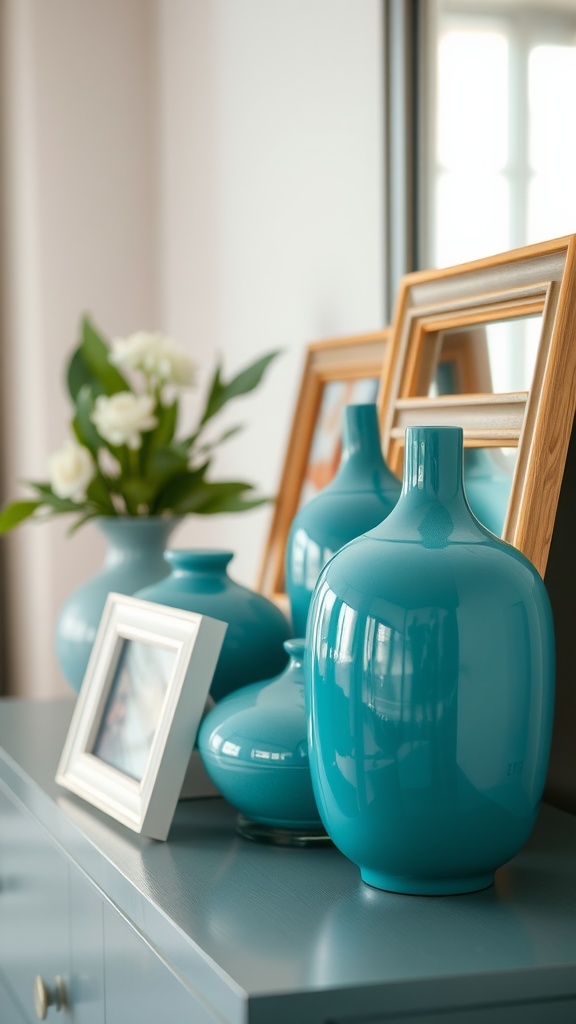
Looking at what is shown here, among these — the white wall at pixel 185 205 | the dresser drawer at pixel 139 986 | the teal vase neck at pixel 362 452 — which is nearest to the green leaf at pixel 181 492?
the white wall at pixel 185 205

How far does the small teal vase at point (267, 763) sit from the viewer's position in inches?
33.9

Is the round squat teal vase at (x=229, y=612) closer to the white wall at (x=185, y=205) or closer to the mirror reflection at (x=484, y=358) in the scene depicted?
the mirror reflection at (x=484, y=358)

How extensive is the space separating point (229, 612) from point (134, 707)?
0.12m

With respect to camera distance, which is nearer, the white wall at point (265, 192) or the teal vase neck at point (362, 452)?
the teal vase neck at point (362, 452)

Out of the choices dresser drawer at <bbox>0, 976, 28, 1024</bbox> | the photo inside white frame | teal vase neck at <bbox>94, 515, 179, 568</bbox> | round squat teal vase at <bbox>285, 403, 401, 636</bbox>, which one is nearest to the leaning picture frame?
the photo inside white frame

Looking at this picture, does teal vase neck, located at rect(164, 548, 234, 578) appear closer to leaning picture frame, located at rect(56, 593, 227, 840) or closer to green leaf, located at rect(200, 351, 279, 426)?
leaning picture frame, located at rect(56, 593, 227, 840)

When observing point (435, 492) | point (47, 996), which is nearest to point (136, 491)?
point (47, 996)

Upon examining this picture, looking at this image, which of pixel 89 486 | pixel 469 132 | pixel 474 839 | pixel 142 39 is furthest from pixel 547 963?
pixel 142 39

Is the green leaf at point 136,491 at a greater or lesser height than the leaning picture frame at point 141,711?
greater

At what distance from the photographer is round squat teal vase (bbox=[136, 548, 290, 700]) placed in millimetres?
1053

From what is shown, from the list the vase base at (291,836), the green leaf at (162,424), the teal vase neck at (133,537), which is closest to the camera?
the vase base at (291,836)

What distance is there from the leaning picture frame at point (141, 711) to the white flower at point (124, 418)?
454 mm

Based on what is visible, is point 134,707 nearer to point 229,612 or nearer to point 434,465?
point 229,612

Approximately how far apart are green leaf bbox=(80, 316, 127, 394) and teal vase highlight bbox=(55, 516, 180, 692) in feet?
0.69
